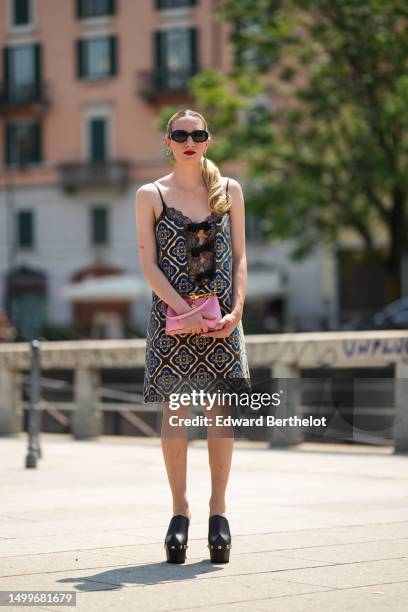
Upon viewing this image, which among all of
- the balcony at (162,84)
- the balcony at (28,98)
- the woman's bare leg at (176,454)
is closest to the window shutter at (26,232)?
the balcony at (28,98)

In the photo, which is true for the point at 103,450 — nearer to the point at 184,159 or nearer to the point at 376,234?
the point at 184,159

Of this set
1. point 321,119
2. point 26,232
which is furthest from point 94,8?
point 321,119

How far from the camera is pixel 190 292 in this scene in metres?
6.29

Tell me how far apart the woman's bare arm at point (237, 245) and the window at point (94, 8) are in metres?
50.6

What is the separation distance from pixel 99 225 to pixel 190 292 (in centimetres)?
5056

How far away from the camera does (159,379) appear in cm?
629

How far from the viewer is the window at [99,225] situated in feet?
185

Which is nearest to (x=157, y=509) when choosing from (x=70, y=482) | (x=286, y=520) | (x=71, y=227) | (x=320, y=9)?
(x=286, y=520)

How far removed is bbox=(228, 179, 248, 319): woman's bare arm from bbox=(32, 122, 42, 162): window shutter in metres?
52.1

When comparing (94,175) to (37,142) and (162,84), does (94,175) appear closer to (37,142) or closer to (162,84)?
(37,142)

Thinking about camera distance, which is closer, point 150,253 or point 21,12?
point 150,253

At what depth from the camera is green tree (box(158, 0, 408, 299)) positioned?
1331 inches

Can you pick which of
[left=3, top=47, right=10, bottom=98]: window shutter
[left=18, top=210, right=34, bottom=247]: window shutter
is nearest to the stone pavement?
[left=18, top=210, right=34, bottom=247]: window shutter

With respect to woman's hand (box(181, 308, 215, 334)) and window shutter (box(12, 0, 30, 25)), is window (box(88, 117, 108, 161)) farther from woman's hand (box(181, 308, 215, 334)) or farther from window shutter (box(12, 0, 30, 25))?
woman's hand (box(181, 308, 215, 334))
